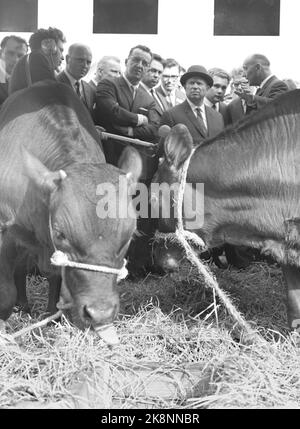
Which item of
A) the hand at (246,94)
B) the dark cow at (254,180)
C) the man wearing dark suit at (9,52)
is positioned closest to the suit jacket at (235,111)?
the hand at (246,94)

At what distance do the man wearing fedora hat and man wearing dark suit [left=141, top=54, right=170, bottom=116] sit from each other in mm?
767

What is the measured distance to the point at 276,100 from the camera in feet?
12.8

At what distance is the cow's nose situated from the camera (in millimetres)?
3055

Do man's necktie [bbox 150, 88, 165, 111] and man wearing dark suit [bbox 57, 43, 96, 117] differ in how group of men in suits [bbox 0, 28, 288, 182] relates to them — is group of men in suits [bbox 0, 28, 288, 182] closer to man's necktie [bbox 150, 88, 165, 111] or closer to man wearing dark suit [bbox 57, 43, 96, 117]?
man wearing dark suit [bbox 57, 43, 96, 117]

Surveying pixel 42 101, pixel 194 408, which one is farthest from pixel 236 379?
pixel 42 101

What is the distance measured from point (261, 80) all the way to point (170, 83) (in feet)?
4.10

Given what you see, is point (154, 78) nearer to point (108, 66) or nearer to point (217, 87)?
point (108, 66)

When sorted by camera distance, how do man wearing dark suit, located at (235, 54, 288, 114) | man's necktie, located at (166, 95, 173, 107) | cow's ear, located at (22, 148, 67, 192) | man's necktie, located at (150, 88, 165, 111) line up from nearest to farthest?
cow's ear, located at (22, 148, 67, 192), man wearing dark suit, located at (235, 54, 288, 114), man's necktie, located at (150, 88, 165, 111), man's necktie, located at (166, 95, 173, 107)

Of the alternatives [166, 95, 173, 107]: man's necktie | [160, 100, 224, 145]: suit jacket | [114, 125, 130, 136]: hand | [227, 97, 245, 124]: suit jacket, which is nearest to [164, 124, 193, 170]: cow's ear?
[160, 100, 224, 145]: suit jacket

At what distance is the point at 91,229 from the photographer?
3.07 metres

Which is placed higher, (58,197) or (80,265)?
(58,197)

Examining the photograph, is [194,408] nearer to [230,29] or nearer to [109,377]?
[109,377]

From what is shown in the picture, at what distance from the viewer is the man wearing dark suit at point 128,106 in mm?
5578

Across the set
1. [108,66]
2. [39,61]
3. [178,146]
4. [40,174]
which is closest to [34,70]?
[39,61]
